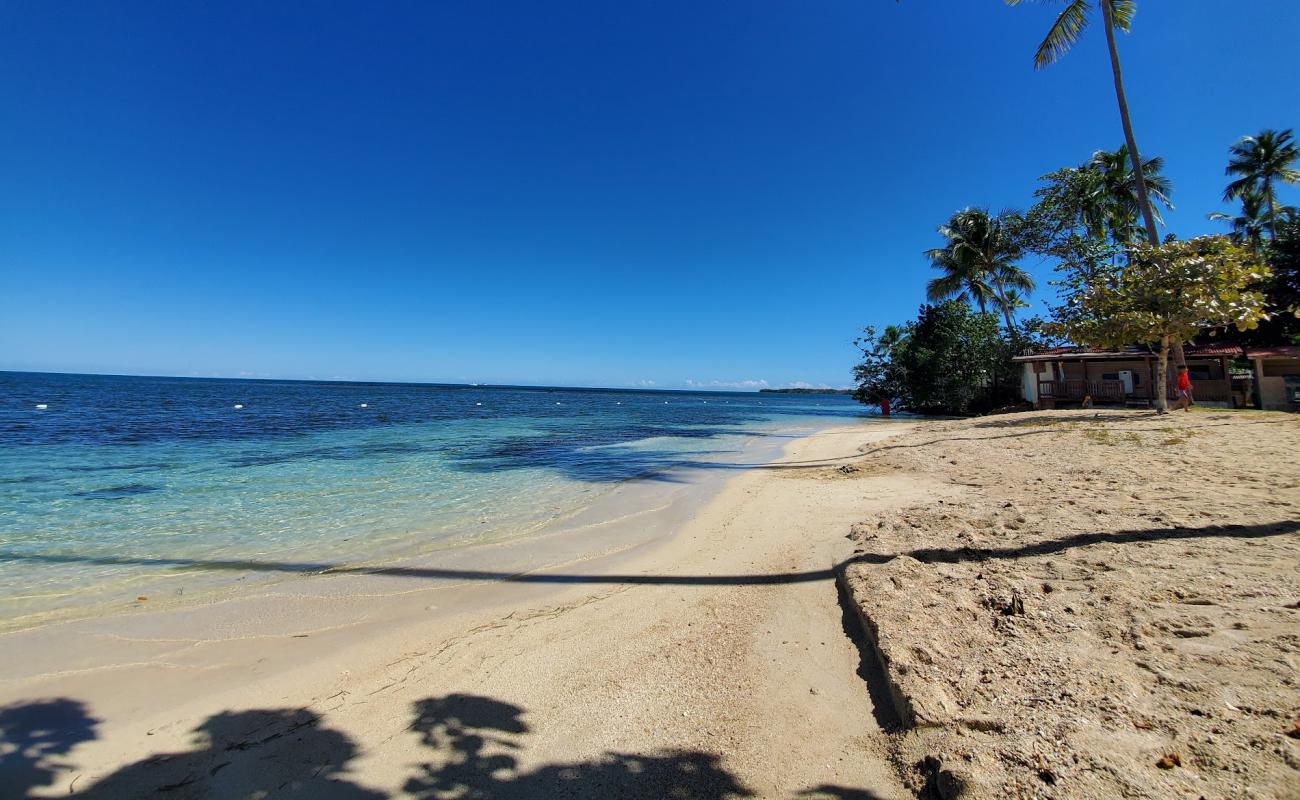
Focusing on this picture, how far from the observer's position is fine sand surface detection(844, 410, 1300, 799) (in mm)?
2100

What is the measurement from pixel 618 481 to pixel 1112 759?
10.1m

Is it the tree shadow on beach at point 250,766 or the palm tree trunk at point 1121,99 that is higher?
the palm tree trunk at point 1121,99

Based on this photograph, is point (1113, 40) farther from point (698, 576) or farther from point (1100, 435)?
point (698, 576)

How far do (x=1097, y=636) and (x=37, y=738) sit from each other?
21.5 feet

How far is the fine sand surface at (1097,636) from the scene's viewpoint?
210 cm

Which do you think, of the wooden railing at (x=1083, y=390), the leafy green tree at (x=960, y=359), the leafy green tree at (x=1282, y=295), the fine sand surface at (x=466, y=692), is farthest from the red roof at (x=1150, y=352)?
the fine sand surface at (x=466, y=692)

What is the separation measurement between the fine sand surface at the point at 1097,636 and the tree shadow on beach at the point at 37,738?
15.2 ft

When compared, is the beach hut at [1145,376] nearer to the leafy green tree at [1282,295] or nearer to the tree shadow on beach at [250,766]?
the leafy green tree at [1282,295]

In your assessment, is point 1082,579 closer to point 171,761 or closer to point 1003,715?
point 1003,715

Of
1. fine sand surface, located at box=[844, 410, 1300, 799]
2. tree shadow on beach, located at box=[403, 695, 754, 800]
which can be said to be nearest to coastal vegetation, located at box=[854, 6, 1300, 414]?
fine sand surface, located at box=[844, 410, 1300, 799]

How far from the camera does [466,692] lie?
11.2 ft

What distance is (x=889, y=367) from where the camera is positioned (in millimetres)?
40469

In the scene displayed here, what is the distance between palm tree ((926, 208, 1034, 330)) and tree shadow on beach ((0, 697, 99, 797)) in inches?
1522

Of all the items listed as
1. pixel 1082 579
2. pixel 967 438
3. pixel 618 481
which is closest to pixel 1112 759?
pixel 1082 579
